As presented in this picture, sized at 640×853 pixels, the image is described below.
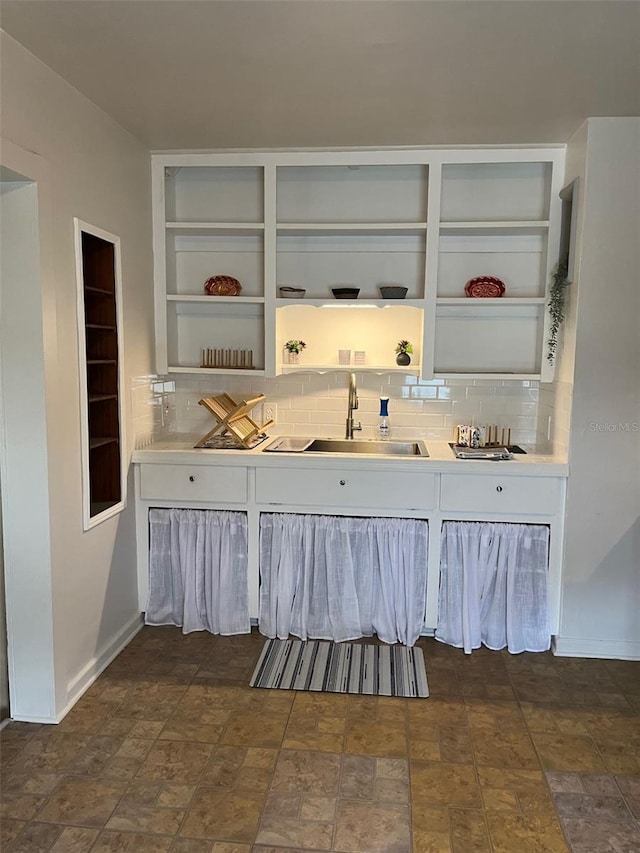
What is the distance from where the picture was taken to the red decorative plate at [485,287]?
3.31 metres

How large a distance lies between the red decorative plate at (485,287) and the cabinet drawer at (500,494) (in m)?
1.03

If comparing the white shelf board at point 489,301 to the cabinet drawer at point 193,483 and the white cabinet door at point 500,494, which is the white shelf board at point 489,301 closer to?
the white cabinet door at point 500,494

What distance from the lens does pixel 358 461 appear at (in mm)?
2982

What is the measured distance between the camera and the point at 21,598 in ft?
7.69

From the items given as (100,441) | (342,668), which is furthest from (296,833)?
(100,441)

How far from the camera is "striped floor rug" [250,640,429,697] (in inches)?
105

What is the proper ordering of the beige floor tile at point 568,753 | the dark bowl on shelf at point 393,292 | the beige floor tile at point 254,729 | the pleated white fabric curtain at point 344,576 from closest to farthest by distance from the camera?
1. the beige floor tile at point 568,753
2. the beige floor tile at point 254,729
3. the pleated white fabric curtain at point 344,576
4. the dark bowl on shelf at point 393,292

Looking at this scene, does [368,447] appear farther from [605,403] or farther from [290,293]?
[605,403]

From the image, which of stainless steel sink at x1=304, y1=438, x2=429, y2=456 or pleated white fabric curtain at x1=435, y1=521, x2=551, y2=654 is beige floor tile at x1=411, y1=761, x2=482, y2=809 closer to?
pleated white fabric curtain at x1=435, y1=521, x2=551, y2=654

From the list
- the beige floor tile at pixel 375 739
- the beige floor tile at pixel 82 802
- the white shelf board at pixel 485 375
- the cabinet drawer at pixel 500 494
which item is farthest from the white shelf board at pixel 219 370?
A: the beige floor tile at pixel 82 802

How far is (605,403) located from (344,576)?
1.50m

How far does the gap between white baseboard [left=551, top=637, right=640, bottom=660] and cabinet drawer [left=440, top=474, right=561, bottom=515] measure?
646 mm

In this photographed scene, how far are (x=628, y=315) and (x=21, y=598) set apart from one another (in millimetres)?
2852

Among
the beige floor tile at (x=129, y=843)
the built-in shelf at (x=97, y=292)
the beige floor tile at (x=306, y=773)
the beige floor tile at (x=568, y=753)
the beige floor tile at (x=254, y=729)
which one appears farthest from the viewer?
the built-in shelf at (x=97, y=292)
